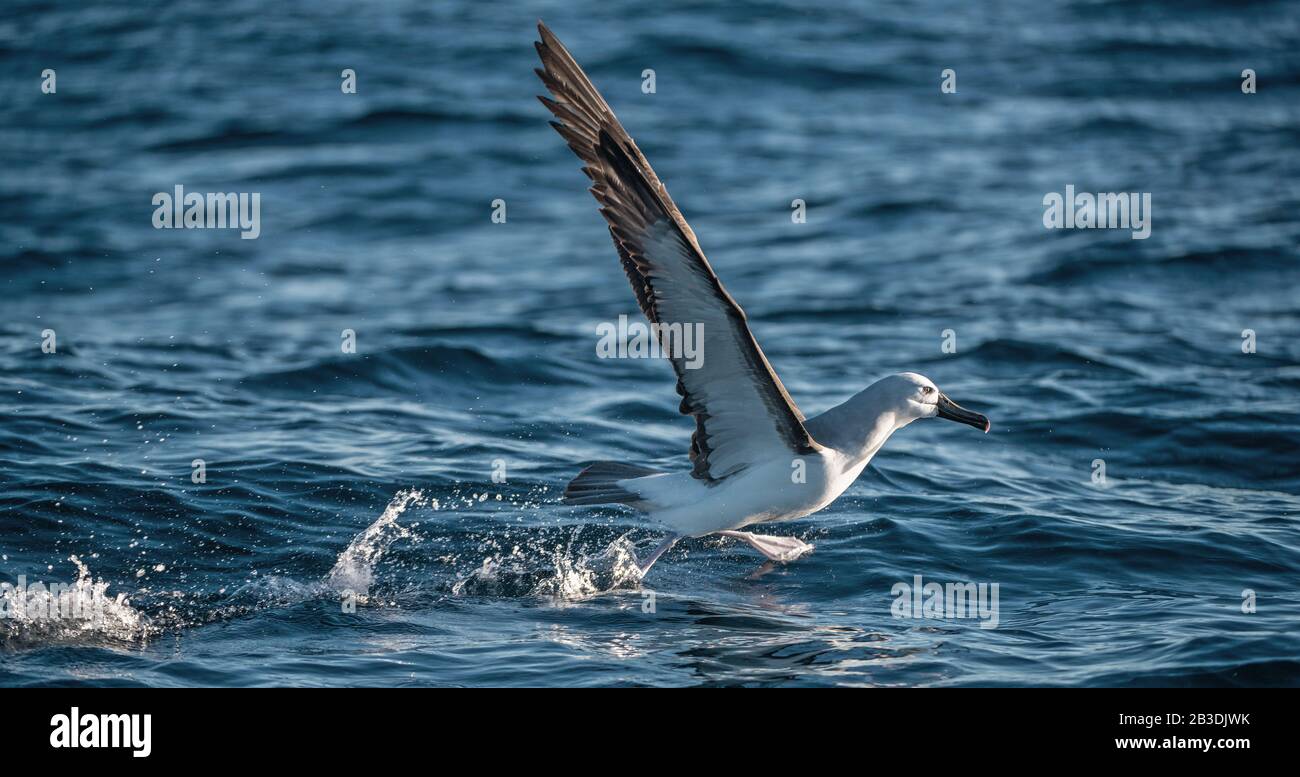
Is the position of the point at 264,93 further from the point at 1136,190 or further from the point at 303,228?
the point at 1136,190

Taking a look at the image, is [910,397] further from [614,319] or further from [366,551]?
[614,319]

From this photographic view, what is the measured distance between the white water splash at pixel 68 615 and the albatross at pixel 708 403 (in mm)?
2948

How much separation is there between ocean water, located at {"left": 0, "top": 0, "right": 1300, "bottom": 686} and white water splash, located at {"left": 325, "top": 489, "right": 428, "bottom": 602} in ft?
0.15

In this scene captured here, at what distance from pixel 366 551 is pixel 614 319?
744 cm

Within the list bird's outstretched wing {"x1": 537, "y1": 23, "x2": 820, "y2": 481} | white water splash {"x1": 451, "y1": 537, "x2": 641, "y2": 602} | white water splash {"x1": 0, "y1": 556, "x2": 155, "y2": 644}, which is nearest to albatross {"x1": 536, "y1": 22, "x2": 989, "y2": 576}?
bird's outstretched wing {"x1": 537, "y1": 23, "x2": 820, "y2": 481}

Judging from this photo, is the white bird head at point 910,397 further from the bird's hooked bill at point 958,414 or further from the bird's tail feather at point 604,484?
the bird's tail feather at point 604,484

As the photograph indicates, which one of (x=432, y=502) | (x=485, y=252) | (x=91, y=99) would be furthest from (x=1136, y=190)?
(x=91, y=99)

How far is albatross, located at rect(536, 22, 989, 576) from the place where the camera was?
832 cm

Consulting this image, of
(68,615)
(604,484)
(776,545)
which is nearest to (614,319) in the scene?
(776,545)

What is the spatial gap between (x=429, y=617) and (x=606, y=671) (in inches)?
58.0

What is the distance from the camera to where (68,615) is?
28.0ft

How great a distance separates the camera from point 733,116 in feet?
77.2

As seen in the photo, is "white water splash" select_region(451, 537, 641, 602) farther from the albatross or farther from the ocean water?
the albatross

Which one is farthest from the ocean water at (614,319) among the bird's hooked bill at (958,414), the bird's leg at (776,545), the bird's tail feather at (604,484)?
the bird's hooked bill at (958,414)
